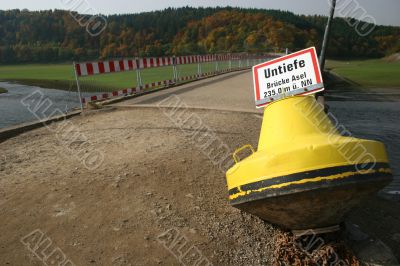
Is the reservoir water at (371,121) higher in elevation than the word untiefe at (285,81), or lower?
lower

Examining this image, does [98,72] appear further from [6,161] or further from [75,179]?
[75,179]

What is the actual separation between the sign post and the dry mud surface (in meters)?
1.32

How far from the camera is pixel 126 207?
3.44 m

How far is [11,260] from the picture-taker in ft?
9.00

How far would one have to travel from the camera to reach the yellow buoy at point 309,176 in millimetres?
2389

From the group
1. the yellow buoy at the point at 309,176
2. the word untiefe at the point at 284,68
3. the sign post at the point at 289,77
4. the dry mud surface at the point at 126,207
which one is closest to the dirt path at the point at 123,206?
the dry mud surface at the point at 126,207

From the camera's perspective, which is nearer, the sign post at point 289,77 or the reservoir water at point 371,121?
the sign post at point 289,77

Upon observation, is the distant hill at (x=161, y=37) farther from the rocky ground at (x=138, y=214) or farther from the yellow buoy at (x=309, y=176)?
the yellow buoy at (x=309, y=176)

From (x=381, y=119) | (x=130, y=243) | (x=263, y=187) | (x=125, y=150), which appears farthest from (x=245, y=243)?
(x=381, y=119)

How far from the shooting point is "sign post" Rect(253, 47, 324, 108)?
3.22m

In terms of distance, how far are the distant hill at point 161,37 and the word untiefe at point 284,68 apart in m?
40.3

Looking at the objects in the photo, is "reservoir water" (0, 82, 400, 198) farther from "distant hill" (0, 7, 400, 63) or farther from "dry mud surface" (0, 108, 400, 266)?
"distant hill" (0, 7, 400, 63)

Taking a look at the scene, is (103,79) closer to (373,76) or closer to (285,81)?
(285,81)

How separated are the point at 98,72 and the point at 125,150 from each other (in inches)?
206
